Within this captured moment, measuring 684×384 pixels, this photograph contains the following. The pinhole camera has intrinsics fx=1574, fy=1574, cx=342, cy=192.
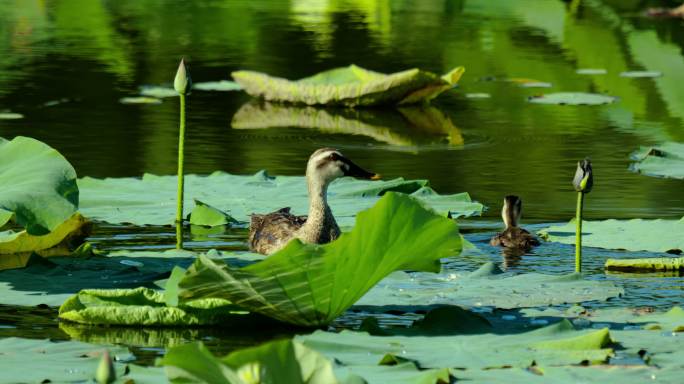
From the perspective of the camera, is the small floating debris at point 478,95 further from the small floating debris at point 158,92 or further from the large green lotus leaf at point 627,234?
the large green lotus leaf at point 627,234

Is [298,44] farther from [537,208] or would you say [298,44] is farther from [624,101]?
[537,208]

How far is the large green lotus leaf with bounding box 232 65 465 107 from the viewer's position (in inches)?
550

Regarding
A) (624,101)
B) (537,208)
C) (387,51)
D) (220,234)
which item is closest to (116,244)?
(220,234)

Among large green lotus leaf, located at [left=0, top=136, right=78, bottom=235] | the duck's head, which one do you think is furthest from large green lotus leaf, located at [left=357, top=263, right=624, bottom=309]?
the duck's head

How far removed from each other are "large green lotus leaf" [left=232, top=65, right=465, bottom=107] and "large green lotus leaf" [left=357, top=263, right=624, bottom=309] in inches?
303

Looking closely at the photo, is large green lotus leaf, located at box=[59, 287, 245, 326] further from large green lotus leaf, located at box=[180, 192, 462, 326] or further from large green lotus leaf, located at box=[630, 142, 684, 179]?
large green lotus leaf, located at box=[630, 142, 684, 179]

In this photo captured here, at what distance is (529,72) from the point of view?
56.4 feet

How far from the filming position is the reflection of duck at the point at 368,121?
40.8 feet

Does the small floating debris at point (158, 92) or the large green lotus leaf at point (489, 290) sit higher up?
the large green lotus leaf at point (489, 290)

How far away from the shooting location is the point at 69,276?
20.4 ft

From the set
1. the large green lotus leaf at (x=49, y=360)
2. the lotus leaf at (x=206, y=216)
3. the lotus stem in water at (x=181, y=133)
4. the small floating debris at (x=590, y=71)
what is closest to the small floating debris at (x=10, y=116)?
the lotus leaf at (x=206, y=216)

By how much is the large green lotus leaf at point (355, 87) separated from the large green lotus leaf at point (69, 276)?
7470mm

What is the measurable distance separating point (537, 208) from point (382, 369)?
4.62 meters

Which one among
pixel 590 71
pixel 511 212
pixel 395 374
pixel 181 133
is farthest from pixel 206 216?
pixel 590 71
